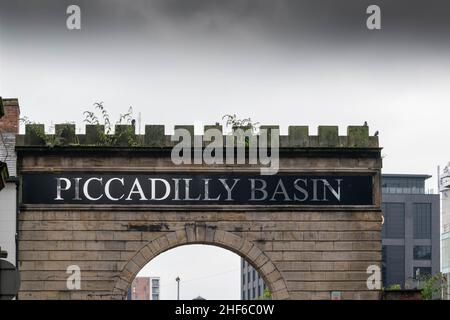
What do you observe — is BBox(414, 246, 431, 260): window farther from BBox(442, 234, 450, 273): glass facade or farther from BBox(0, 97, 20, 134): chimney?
BBox(0, 97, 20, 134): chimney

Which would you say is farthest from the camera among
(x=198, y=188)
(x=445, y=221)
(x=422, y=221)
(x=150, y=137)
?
(x=422, y=221)

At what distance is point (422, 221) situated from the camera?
15038 cm

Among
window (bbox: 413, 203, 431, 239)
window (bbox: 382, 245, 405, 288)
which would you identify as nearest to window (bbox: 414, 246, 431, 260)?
window (bbox: 413, 203, 431, 239)

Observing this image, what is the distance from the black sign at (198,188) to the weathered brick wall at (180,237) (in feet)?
0.95

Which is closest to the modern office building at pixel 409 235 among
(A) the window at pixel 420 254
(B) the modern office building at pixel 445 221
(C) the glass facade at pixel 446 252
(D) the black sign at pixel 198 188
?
(A) the window at pixel 420 254

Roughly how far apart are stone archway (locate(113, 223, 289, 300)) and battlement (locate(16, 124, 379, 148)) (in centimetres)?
333

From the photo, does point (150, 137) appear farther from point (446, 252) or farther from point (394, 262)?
point (394, 262)

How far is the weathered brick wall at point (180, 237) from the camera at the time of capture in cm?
4422

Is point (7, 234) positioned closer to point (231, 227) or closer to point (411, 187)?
point (231, 227)

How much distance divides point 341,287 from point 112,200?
9.03 metres

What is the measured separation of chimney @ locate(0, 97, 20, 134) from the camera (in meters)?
45.7

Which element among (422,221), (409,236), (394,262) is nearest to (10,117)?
(394,262)

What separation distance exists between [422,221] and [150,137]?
109296 mm
